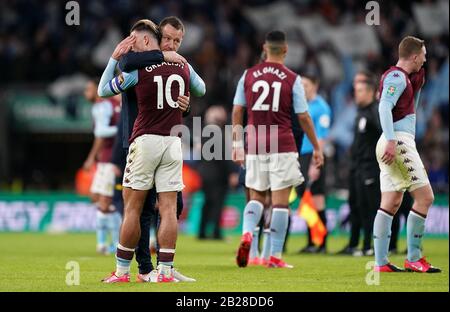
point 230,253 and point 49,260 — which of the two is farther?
point 230,253

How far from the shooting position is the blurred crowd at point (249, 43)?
77.6ft

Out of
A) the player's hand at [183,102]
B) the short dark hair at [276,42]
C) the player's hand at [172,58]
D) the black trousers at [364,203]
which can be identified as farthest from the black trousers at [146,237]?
the black trousers at [364,203]

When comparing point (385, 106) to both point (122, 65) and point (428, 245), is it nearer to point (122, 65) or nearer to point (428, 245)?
point (122, 65)

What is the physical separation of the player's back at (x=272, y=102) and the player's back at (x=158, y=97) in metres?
2.37

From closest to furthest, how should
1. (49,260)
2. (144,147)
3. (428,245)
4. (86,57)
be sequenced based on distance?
(144,147) < (49,260) < (428,245) < (86,57)

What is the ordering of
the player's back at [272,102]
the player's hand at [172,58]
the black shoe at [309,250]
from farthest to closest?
the black shoe at [309,250], the player's back at [272,102], the player's hand at [172,58]

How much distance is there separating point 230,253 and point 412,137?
4.97m

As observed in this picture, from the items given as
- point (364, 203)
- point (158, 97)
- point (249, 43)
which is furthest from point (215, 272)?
point (249, 43)

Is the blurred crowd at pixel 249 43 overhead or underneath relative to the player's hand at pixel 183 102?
overhead

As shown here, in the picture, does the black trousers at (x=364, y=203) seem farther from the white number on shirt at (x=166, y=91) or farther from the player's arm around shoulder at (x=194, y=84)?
the white number on shirt at (x=166, y=91)

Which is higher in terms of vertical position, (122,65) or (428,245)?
(122,65)

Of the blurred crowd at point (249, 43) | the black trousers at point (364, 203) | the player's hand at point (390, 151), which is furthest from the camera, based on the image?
the blurred crowd at point (249, 43)
